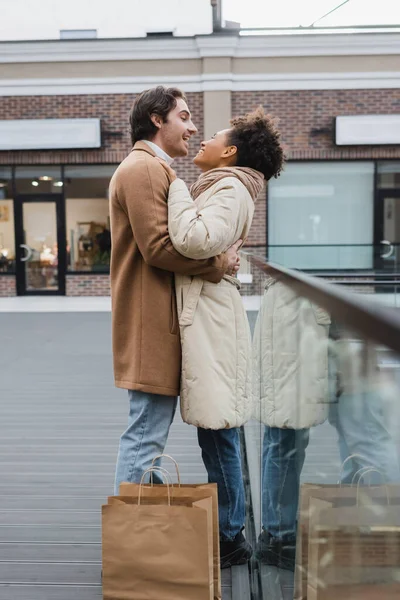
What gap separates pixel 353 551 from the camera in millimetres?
A: 1187

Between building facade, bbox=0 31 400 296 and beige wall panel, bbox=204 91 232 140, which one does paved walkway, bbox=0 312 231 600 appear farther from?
beige wall panel, bbox=204 91 232 140

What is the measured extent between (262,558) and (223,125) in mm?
12883

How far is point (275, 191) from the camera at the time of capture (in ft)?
49.4

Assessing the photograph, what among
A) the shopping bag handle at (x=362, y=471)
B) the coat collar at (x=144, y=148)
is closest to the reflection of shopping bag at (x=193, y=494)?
the shopping bag handle at (x=362, y=471)

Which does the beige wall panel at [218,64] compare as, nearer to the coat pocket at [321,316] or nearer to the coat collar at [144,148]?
the coat collar at [144,148]

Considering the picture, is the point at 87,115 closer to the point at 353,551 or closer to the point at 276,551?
the point at 276,551

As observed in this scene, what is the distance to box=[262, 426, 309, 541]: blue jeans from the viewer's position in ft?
6.26

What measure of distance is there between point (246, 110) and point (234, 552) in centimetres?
1297

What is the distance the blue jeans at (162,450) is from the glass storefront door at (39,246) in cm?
1308

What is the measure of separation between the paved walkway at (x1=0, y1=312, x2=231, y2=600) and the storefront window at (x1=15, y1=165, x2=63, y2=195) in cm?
783

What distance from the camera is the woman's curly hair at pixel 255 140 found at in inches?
104

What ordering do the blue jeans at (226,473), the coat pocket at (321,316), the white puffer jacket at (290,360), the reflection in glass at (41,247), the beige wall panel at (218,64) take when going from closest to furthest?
the coat pocket at (321,316)
the white puffer jacket at (290,360)
the blue jeans at (226,473)
the beige wall panel at (218,64)
the reflection in glass at (41,247)

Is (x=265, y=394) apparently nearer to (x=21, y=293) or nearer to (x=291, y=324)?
(x=291, y=324)

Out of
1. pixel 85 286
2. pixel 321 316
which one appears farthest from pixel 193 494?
pixel 85 286
